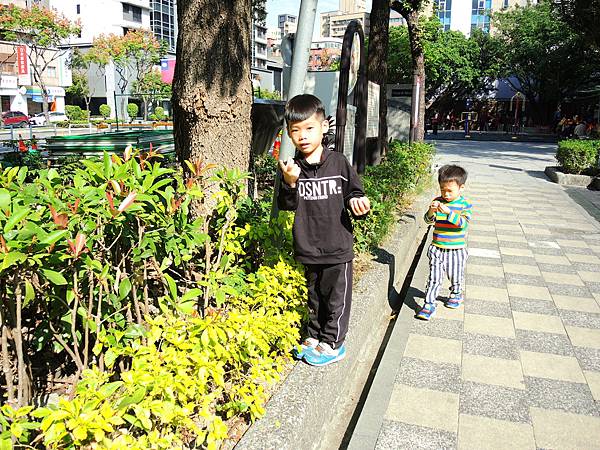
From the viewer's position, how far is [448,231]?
170 inches

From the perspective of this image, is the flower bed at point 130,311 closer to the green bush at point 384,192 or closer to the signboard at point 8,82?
the green bush at point 384,192

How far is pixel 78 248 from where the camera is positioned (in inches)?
76.4

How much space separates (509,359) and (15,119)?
45.8m

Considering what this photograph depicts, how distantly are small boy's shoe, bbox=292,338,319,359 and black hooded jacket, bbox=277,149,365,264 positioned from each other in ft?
1.56

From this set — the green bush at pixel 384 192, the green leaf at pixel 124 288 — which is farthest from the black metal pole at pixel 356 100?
the green leaf at pixel 124 288

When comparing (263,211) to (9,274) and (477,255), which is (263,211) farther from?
(477,255)

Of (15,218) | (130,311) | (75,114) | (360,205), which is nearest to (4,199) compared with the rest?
(15,218)

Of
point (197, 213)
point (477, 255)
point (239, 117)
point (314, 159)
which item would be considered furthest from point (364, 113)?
point (314, 159)

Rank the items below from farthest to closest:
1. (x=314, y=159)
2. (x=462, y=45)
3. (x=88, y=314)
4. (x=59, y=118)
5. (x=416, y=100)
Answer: (x=59, y=118) → (x=462, y=45) → (x=416, y=100) → (x=314, y=159) → (x=88, y=314)

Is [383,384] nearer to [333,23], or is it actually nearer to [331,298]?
[331,298]

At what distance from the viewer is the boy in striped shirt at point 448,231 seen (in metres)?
4.11

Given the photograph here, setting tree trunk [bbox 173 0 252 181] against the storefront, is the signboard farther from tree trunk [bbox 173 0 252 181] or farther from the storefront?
tree trunk [bbox 173 0 252 181]

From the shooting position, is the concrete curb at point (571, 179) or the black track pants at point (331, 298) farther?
the concrete curb at point (571, 179)

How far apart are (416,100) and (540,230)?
5.42 m
